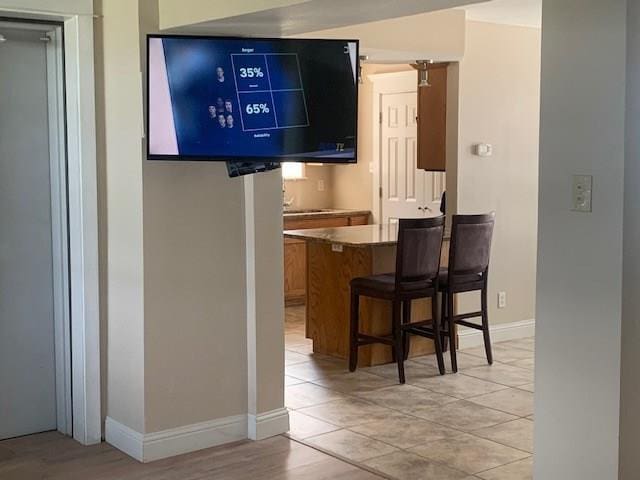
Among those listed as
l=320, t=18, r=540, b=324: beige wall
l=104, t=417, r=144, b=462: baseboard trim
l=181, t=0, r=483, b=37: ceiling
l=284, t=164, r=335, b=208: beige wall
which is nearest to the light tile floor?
l=320, t=18, r=540, b=324: beige wall

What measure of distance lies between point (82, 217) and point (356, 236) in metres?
2.34

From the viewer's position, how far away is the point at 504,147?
6.73 m

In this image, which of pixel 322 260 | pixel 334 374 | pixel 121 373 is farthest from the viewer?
pixel 322 260

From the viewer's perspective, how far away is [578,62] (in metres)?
3.00

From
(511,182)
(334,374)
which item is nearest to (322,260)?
(334,374)

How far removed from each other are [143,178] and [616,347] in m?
2.22

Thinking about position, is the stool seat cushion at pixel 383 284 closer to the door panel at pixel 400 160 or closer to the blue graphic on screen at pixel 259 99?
the blue graphic on screen at pixel 259 99

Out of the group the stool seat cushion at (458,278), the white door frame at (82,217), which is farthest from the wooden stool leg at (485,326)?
the white door frame at (82,217)

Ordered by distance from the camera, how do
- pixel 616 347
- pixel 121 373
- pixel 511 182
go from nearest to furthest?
pixel 616 347
pixel 121 373
pixel 511 182

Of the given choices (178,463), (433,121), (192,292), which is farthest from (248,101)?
(433,121)

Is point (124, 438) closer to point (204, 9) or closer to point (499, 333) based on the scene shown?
point (204, 9)

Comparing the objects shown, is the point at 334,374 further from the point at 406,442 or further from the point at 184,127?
the point at 184,127

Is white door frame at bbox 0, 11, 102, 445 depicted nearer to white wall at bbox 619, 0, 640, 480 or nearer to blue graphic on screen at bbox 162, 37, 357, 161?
blue graphic on screen at bbox 162, 37, 357, 161

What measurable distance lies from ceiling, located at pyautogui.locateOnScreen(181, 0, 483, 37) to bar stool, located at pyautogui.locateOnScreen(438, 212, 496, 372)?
6.95 ft
